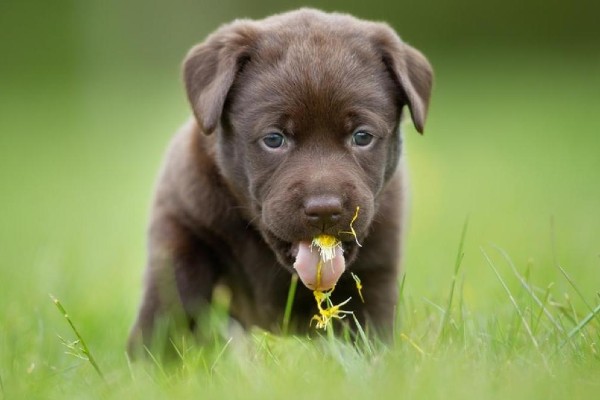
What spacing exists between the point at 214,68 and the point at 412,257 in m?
2.84

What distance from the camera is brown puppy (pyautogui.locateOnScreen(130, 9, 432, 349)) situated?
156 inches

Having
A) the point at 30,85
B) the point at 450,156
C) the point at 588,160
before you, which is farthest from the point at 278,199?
the point at 30,85

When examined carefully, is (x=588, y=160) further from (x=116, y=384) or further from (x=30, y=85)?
(x=30, y=85)

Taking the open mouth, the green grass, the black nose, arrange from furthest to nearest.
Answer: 1. the open mouth
2. the black nose
3. the green grass

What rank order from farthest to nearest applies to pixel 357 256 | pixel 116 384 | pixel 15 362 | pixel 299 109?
pixel 357 256 < pixel 299 109 < pixel 15 362 < pixel 116 384

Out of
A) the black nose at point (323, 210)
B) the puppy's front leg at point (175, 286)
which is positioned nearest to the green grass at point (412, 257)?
the puppy's front leg at point (175, 286)

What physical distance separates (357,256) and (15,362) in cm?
139

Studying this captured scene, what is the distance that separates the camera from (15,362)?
3742 mm

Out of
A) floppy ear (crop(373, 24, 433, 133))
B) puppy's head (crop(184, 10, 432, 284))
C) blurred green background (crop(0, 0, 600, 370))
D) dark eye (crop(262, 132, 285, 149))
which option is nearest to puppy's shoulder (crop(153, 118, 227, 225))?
puppy's head (crop(184, 10, 432, 284))

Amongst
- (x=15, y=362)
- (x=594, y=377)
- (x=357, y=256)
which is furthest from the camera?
(x=357, y=256)

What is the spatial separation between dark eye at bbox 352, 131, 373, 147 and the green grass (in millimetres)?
600

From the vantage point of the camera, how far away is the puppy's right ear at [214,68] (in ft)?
13.6

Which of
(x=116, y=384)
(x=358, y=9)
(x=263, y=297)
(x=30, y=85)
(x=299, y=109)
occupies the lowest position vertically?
(x=30, y=85)

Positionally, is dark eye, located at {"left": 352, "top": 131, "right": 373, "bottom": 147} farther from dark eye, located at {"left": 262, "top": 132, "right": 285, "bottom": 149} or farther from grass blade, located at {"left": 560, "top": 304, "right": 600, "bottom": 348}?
grass blade, located at {"left": 560, "top": 304, "right": 600, "bottom": 348}
